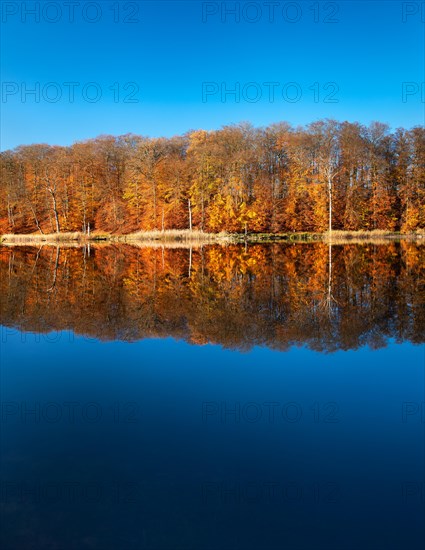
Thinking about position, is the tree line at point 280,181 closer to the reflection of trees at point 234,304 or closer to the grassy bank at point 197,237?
the grassy bank at point 197,237

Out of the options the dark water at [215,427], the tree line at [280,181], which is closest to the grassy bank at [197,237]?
the tree line at [280,181]

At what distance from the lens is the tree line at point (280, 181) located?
5197cm

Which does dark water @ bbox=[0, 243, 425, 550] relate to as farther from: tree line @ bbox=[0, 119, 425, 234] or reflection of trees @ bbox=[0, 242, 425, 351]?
tree line @ bbox=[0, 119, 425, 234]

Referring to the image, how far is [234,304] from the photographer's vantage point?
12664mm

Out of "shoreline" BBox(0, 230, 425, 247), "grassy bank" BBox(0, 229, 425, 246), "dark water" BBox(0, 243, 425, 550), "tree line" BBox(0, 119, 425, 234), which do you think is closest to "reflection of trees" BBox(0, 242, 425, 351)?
"dark water" BBox(0, 243, 425, 550)

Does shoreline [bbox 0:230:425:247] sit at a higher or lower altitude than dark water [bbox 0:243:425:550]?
higher

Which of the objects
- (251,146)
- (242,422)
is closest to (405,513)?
(242,422)

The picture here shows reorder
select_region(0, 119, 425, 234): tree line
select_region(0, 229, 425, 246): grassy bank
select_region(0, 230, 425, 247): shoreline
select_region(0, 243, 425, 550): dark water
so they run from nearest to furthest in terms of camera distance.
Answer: select_region(0, 243, 425, 550): dark water
select_region(0, 230, 425, 247): shoreline
select_region(0, 229, 425, 246): grassy bank
select_region(0, 119, 425, 234): tree line

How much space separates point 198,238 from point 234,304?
40.5 m

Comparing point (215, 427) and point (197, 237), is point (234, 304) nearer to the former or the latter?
point (215, 427)

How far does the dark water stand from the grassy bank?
37.9 metres

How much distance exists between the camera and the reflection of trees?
9.68 meters

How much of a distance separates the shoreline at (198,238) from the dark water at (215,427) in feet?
122

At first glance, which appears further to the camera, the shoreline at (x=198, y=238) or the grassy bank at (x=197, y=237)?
the grassy bank at (x=197, y=237)
